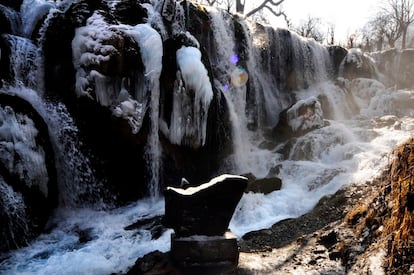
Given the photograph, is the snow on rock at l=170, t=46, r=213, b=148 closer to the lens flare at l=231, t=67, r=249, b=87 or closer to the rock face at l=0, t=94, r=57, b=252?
the rock face at l=0, t=94, r=57, b=252

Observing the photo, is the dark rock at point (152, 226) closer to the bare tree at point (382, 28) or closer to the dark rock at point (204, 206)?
the dark rock at point (204, 206)

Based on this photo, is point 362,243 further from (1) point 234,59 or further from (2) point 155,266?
(1) point 234,59

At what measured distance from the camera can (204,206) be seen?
4.45m

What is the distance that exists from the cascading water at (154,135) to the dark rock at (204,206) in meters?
1.31

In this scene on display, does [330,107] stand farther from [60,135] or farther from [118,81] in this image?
[60,135]

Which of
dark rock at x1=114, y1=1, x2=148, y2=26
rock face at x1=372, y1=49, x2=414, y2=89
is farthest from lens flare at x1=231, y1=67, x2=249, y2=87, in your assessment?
rock face at x1=372, y1=49, x2=414, y2=89

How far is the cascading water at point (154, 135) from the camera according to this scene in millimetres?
6117

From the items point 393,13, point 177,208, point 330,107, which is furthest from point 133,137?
point 393,13

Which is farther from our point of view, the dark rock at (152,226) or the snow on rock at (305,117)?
→ the snow on rock at (305,117)

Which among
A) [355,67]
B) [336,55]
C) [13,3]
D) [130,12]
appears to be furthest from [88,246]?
[355,67]

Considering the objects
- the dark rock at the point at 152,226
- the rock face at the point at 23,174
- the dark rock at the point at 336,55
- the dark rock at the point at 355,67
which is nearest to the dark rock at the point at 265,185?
the dark rock at the point at 152,226

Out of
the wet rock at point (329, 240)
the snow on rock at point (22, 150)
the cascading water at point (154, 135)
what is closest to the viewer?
the wet rock at point (329, 240)

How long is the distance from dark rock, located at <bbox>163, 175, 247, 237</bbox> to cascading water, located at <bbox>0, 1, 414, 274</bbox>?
51.4 inches

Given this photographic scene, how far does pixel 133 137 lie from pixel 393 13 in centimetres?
3666
